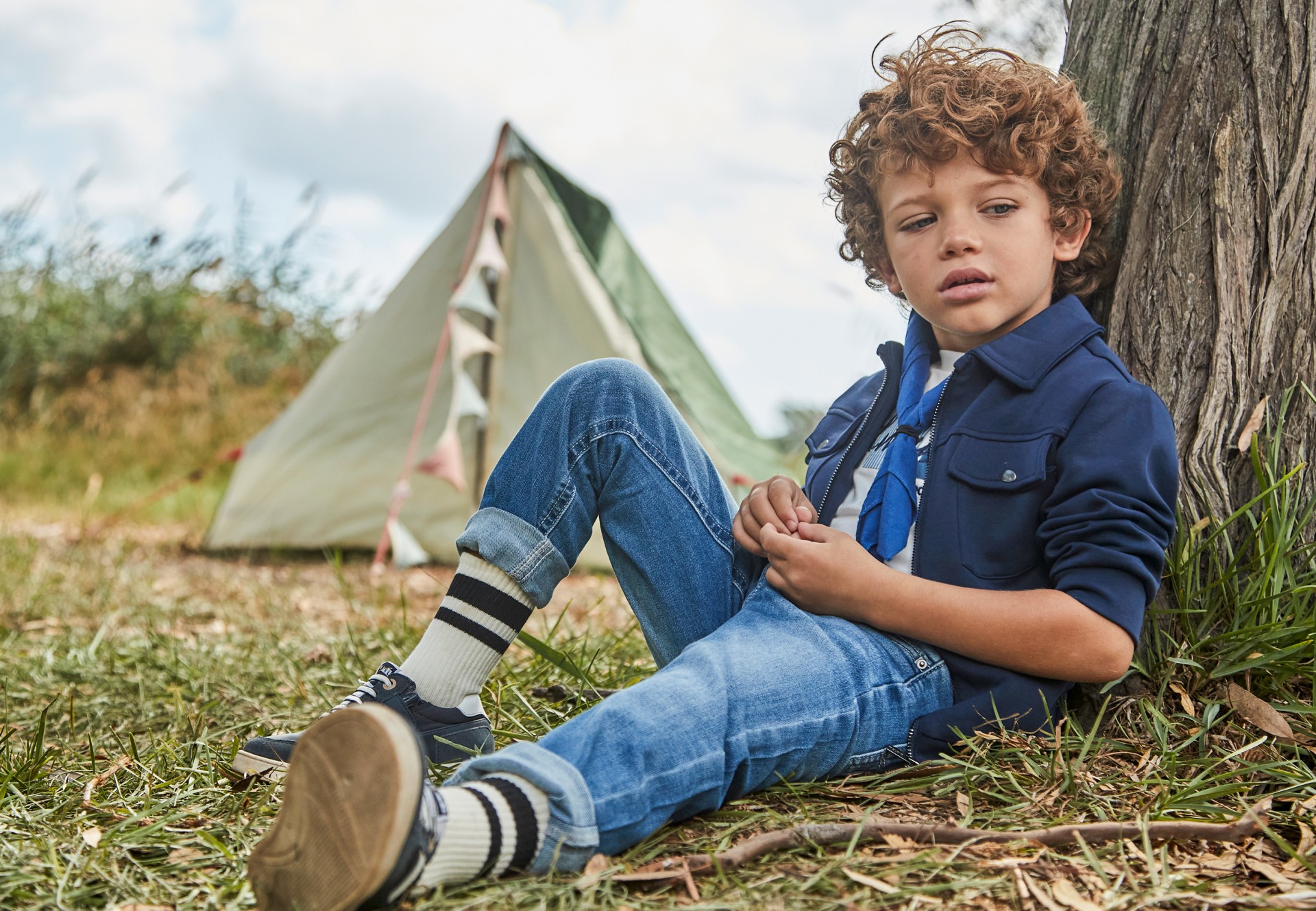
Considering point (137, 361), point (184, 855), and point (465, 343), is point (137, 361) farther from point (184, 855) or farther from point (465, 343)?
point (184, 855)

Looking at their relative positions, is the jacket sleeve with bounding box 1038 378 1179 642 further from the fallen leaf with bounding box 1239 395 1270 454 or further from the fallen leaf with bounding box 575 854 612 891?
the fallen leaf with bounding box 575 854 612 891

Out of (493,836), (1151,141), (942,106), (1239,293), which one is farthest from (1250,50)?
(493,836)

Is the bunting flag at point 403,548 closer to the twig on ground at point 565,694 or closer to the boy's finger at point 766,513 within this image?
the twig on ground at point 565,694

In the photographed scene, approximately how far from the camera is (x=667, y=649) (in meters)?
1.80

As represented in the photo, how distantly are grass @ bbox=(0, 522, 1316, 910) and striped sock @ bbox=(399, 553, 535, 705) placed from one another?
0.76 feet

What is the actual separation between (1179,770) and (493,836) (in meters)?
1.12

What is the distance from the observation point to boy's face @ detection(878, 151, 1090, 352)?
1.74 metres

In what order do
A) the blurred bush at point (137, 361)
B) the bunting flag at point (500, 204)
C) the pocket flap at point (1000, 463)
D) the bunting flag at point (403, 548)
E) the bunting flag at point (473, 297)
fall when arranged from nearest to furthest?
the pocket flap at point (1000, 463), the bunting flag at point (403, 548), the bunting flag at point (473, 297), the bunting flag at point (500, 204), the blurred bush at point (137, 361)

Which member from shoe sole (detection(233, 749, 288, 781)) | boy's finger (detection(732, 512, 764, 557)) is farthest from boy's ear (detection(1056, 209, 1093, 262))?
shoe sole (detection(233, 749, 288, 781))

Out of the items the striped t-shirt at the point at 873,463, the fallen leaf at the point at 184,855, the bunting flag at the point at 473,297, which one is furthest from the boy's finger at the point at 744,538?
the bunting flag at the point at 473,297

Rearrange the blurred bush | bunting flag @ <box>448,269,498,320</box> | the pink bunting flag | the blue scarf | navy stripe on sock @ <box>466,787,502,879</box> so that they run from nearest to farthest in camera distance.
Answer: navy stripe on sock @ <box>466,787,502,879</box> < the blue scarf < the pink bunting flag < bunting flag @ <box>448,269,498,320</box> < the blurred bush

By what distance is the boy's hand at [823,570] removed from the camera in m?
1.60

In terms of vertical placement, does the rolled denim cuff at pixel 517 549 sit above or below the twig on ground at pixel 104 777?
above

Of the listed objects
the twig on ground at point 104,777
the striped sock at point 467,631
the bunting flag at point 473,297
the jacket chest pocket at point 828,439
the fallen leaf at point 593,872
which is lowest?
the twig on ground at point 104,777
